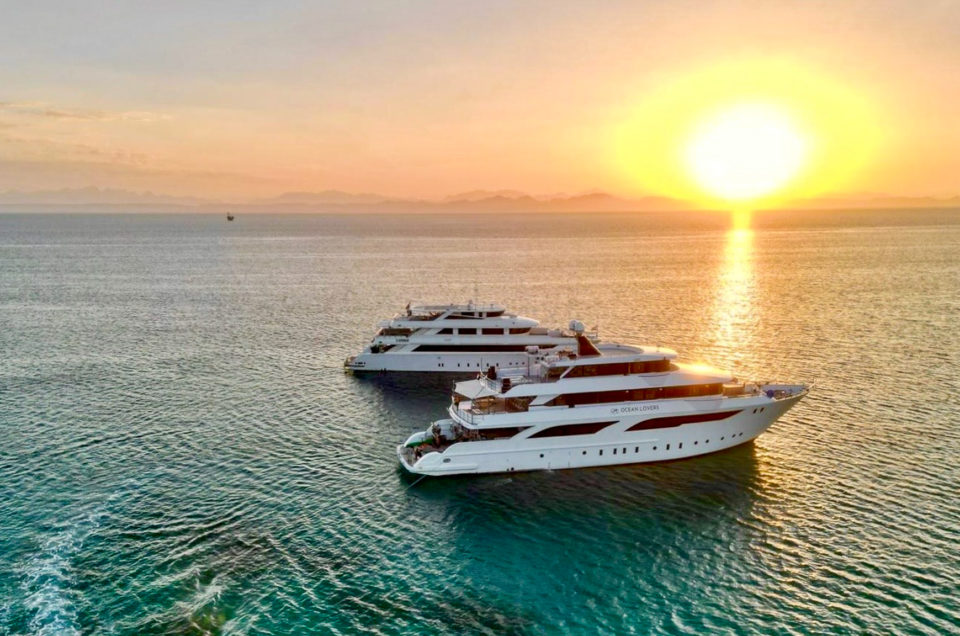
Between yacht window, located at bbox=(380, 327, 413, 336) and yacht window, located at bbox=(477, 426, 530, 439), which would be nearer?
yacht window, located at bbox=(477, 426, 530, 439)

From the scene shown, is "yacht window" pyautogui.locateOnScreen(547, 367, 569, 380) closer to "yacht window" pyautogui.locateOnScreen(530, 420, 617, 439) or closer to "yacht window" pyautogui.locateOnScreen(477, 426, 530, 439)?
"yacht window" pyautogui.locateOnScreen(530, 420, 617, 439)

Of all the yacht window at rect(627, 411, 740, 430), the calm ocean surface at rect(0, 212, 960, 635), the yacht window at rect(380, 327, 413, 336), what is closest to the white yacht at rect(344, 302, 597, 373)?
the yacht window at rect(380, 327, 413, 336)

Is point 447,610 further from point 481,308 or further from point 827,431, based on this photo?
point 481,308

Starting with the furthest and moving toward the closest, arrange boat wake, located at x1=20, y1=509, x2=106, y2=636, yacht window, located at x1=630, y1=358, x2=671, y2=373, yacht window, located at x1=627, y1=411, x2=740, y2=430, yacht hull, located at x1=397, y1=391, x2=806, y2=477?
yacht window, located at x1=630, y1=358, x2=671, y2=373, yacht window, located at x1=627, y1=411, x2=740, y2=430, yacht hull, located at x1=397, y1=391, x2=806, y2=477, boat wake, located at x1=20, y1=509, x2=106, y2=636

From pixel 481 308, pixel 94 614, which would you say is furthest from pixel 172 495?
pixel 481 308

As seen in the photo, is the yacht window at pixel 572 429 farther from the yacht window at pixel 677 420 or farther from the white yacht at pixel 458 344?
the white yacht at pixel 458 344

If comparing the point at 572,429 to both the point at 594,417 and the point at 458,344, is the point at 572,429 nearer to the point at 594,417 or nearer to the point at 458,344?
the point at 594,417

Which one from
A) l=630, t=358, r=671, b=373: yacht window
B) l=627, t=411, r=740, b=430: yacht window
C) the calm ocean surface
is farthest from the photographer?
l=630, t=358, r=671, b=373: yacht window
